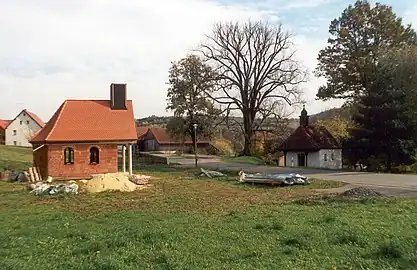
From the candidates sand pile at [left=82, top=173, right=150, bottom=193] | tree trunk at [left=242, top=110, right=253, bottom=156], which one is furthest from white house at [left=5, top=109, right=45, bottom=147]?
sand pile at [left=82, top=173, right=150, bottom=193]

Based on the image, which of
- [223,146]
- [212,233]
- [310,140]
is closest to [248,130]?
[310,140]

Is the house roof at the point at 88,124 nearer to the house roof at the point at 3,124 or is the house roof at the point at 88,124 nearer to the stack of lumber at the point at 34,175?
the stack of lumber at the point at 34,175

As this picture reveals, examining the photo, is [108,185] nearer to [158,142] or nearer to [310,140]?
[310,140]

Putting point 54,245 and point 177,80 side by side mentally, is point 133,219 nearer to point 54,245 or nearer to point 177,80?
point 54,245

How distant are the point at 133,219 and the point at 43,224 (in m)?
2.44

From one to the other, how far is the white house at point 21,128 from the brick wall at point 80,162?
59.5m

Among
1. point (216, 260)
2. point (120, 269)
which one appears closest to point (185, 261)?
point (216, 260)

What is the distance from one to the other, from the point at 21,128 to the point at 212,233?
8368 centimetres

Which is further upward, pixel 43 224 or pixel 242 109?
pixel 242 109

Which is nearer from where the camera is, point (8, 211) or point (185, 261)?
point (185, 261)

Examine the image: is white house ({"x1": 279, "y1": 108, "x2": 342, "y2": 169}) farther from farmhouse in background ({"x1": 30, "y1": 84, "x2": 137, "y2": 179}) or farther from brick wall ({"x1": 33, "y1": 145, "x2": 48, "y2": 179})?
brick wall ({"x1": 33, "y1": 145, "x2": 48, "y2": 179})

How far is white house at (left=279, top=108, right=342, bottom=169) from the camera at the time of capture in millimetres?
43094

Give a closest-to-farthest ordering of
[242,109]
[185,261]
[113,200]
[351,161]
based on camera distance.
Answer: [185,261], [113,200], [351,161], [242,109]

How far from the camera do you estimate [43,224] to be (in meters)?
12.4
